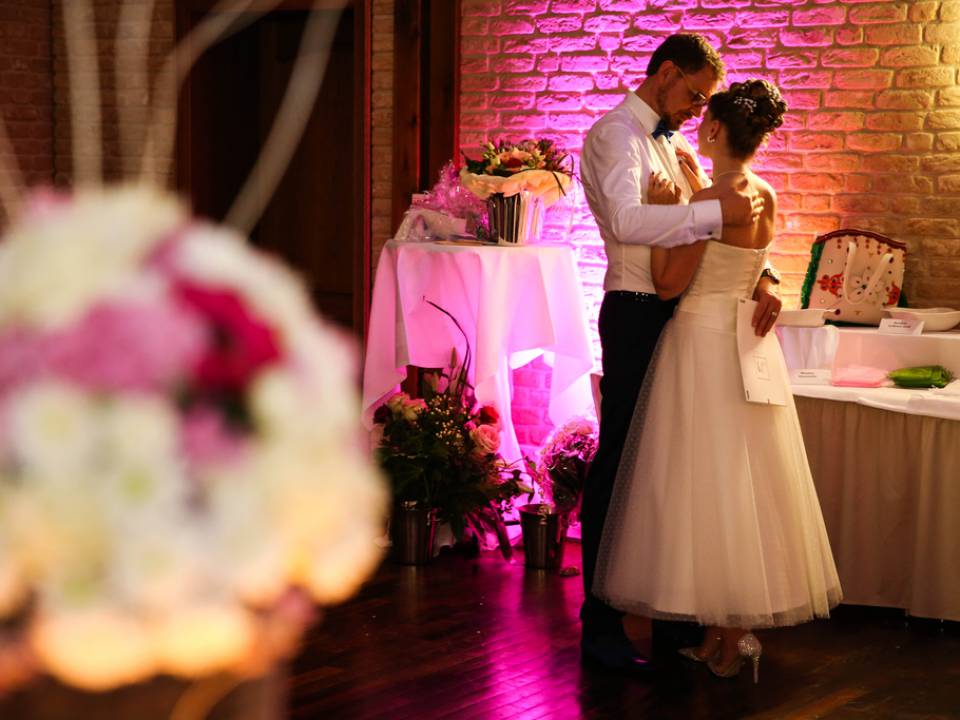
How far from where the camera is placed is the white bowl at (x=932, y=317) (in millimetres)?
4520

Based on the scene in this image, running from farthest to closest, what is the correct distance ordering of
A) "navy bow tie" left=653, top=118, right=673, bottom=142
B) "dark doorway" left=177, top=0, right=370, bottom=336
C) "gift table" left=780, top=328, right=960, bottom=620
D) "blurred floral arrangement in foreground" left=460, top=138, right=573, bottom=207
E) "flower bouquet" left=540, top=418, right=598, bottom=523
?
"dark doorway" left=177, top=0, right=370, bottom=336, "blurred floral arrangement in foreground" left=460, top=138, right=573, bottom=207, "flower bouquet" left=540, top=418, right=598, bottom=523, "gift table" left=780, top=328, right=960, bottom=620, "navy bow tie" left=653, top=118, right=673, bottom=142

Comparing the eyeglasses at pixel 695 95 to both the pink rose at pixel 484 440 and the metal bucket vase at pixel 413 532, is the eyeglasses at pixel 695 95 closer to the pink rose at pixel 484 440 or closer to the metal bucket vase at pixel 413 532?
the pink rose at pixel 484 440

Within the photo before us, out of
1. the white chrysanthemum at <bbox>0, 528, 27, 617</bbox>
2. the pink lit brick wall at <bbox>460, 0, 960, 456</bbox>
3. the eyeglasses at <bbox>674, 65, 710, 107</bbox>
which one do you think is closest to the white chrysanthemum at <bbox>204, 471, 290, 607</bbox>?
the white chrysanthemum at <bbox>0, 528, 27, 617</bbox>

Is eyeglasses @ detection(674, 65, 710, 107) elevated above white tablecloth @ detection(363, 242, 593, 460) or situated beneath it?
elevated above

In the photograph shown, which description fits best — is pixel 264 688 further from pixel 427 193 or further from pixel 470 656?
pixel 427 193

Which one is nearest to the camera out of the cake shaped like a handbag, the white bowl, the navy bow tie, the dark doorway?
the navy bow tie

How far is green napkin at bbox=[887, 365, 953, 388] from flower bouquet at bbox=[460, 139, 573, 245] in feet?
4.83

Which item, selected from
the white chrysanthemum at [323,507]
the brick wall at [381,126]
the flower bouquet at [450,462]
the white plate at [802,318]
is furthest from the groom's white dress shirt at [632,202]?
the white chrysanthemum at [323,507]

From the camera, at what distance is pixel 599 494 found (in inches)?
144

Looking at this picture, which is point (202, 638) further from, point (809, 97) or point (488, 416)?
point (809, 97)

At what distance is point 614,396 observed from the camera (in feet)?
12.0

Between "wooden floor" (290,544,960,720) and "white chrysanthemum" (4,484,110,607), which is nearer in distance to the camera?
"white chrysanthemum" (4,484,110,607)

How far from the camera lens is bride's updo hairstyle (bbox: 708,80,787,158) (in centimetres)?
340

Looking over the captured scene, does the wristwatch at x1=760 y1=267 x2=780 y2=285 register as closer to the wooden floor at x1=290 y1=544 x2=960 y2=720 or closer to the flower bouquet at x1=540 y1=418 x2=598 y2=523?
the wooden floor at x1=290 y1=544 x2=960 y2=720
